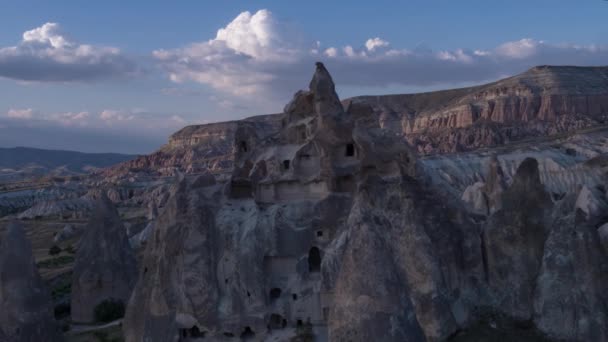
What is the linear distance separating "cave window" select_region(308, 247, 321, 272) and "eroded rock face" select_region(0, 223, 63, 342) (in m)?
7.40

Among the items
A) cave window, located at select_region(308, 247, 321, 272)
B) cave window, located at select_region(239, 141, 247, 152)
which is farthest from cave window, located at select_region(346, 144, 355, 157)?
cave window, located at select_region(239, 141, 247, 152)

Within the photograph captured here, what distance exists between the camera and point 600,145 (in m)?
85.5

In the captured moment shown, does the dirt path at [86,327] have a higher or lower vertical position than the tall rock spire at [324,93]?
lower

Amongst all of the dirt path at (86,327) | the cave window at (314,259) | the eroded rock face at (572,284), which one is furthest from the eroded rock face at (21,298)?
the eroded rock face at (572,284)

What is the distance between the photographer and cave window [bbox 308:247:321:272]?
754 inches

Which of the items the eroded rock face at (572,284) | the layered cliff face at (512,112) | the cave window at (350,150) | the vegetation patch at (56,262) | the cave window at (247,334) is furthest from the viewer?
the layered cliff face at (512,112)

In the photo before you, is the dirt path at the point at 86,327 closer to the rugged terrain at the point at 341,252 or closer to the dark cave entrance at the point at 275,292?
the rugged terrain at the point at 341,252

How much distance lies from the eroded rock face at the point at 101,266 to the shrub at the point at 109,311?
17cm

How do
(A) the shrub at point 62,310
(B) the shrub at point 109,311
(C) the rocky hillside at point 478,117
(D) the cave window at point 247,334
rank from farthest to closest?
(C) the rocky hillside at point 478,117
(A) the shrub at point 62,310
(B) the shrub at point 109,311
(D) the cave window at point 247,334

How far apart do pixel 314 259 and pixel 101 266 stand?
9302 mm

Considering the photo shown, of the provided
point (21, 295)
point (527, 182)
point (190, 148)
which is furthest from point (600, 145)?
point (190, 148)

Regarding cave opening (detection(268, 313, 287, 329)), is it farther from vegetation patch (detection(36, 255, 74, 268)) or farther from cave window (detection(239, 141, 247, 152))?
vegetation patch (detection(36, 255, 74, 268))

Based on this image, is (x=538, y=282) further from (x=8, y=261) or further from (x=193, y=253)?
(x=8, y=261)

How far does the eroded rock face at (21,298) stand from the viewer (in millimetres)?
15156
